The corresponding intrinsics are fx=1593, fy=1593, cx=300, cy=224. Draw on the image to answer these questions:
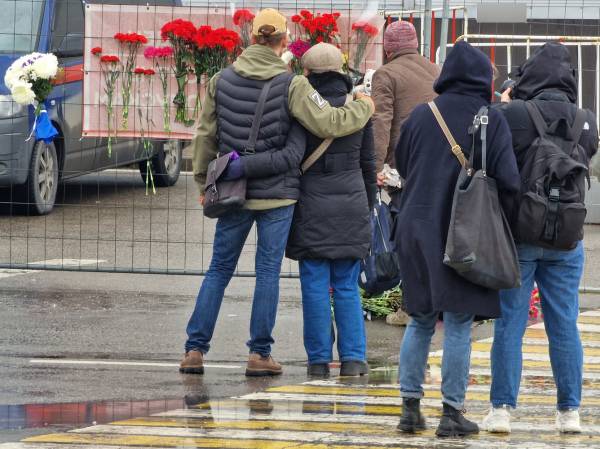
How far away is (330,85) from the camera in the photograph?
8.42 meters

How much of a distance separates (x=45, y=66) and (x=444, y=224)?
4903 millimetres

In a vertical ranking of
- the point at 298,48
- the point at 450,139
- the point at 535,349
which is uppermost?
the point at 298,48

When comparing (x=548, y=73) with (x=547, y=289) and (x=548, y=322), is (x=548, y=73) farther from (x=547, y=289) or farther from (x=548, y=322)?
(x=548, y=322)

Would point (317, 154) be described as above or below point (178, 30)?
below

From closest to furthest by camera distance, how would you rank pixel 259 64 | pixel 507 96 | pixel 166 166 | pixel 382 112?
pixel 507 96 → pixel 259 64 → pixel 382 112 → pixel 166 166

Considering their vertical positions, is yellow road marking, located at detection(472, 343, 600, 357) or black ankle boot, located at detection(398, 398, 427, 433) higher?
black ankle boot, located at detection(398, 398, 427, 433)

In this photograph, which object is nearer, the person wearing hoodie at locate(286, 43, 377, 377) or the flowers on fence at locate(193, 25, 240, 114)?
the person wearing hoodie at locate(286, 43, 377, 377)

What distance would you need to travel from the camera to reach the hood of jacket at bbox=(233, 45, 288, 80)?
8.25m

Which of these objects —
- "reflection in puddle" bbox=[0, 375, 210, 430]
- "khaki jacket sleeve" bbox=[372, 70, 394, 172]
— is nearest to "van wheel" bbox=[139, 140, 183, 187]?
"khaki jacket sleeve" bbox=[372, 70, 394, 172]

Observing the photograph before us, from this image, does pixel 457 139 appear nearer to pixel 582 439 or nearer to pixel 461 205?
pixel 461 205

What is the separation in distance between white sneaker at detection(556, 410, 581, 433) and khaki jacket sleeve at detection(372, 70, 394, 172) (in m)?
2.67

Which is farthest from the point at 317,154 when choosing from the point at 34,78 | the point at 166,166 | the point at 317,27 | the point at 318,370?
the point at 166,166

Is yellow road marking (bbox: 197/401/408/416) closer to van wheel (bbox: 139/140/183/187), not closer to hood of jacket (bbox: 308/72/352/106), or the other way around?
hood of jacket (bbox: 308/72/352/106)

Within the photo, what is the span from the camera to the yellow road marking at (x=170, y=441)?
6.69m
